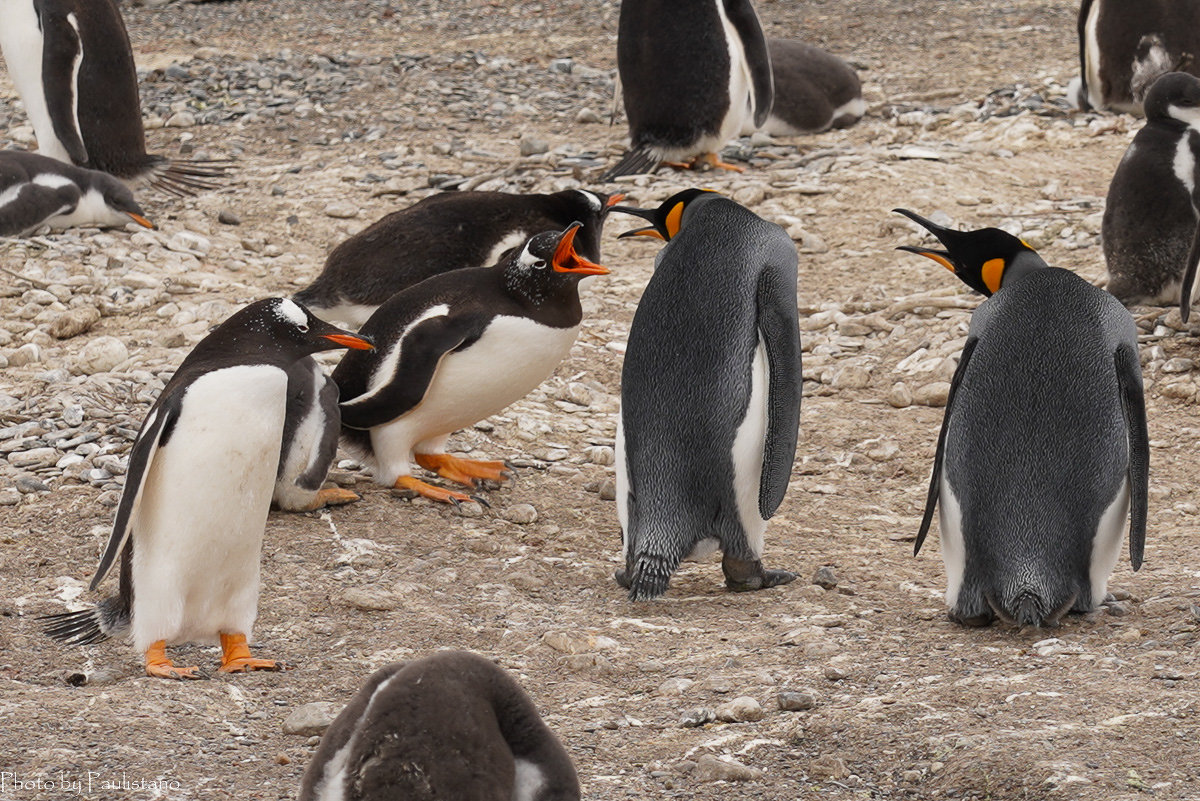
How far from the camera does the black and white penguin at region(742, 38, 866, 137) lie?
32.6ft

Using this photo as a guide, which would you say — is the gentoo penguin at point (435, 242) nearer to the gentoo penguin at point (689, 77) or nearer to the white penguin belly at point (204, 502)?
the white penguin belly at point (204, 502)

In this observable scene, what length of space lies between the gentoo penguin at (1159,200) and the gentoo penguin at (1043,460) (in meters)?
2.55

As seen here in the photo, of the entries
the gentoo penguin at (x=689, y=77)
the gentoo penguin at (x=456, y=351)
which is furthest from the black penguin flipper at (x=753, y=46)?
the gentoo penguin at (x=456, y=351)

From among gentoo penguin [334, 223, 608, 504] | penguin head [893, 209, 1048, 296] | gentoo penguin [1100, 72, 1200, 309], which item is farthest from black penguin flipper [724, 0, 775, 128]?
penguin head [893, 209, 1048, 296]

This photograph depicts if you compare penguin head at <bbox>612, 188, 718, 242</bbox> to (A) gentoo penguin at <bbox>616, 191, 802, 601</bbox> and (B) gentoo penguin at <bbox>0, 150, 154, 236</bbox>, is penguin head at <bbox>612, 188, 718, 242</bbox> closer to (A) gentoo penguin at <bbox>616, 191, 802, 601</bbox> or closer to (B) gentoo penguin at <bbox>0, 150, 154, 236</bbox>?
(A) gentoo penguin at <bbox>616, 191, 802, 601</bbox>

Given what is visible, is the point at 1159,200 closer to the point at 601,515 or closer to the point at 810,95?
the point at 601,515

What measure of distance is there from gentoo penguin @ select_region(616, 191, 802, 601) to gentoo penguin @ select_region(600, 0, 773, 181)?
466cm

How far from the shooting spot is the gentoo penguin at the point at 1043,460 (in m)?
3.87

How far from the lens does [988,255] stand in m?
4.36

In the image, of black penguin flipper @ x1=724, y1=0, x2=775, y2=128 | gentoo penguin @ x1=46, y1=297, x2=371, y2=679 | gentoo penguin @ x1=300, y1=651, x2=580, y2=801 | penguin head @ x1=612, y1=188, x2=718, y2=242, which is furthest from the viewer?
black penguin flipper @ x1=724, y1=0, x2=775, y2=128

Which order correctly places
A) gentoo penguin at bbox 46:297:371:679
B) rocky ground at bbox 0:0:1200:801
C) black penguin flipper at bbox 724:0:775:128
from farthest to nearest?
black penguin flipper at bbox 724:0:775:128, gentoo penguin at bbox 46:297:371:679, rocky ground at bbox 0:0:1200:801

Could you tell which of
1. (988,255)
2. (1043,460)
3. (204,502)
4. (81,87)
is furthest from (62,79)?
(1043,460)

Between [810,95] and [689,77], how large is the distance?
1155 mm

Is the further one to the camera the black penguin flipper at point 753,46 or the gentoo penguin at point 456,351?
the black penguin flipper at point 753,46
